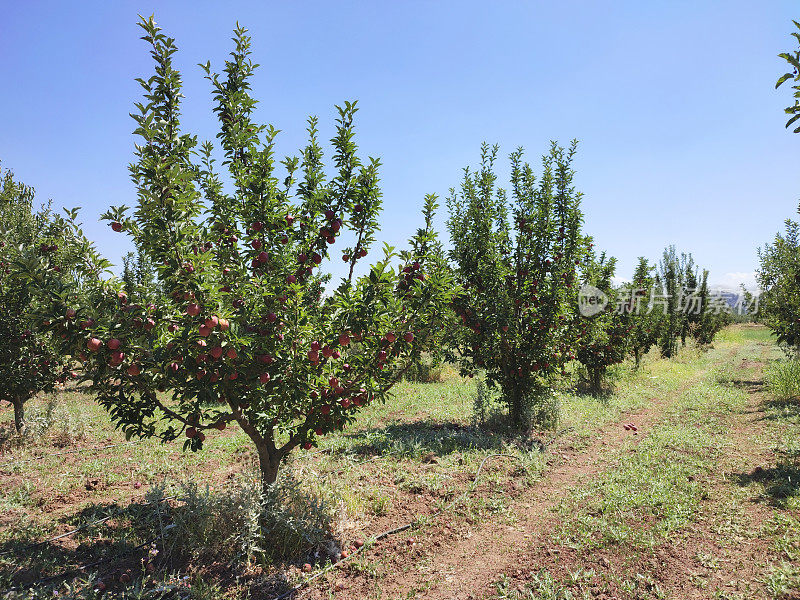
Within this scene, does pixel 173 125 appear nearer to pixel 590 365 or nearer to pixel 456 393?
pixel 456 393

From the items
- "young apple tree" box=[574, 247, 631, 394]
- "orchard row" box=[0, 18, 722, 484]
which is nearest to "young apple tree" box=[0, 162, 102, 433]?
"orchard row" box=[0, 18, 722, 484]

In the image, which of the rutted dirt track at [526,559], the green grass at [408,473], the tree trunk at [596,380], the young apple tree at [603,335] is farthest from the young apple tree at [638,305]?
the rutted dirt track at [526,559]

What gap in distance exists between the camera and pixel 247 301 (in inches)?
153

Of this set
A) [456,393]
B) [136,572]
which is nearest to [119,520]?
[136,572]

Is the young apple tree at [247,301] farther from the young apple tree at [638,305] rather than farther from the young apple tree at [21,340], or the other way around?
the young apple tree at [638,305]

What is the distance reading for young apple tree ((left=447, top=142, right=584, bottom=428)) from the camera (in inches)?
326

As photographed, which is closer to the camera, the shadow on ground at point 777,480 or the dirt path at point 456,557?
the dirt path at point 456,557

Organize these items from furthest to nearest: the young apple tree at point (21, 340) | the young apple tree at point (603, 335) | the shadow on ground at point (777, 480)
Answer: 1. the young apple tree at point (603, 335)
2. the young apple tree at point (21, 340)
3. the shadow on ground at point (777, 480)

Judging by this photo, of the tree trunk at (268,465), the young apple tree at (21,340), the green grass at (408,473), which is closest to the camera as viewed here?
the green grass at (408,473)

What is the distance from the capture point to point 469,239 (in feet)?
27.9

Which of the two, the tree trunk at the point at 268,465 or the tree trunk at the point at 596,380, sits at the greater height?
the tree trunk at the point at 268,465

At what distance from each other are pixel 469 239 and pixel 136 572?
22.8 ft

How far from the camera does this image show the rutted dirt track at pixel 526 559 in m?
3.79

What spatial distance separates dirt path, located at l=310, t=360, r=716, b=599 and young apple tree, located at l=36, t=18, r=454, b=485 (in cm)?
139
